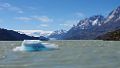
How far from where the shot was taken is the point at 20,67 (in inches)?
1438

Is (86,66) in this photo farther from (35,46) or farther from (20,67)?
(35,46)

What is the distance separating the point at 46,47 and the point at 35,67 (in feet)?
146

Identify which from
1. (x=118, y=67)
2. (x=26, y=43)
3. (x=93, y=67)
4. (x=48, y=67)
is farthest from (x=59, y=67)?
(x=26, y=43)

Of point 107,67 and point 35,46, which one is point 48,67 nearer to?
point 107,67

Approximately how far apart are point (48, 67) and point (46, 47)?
4499 cm

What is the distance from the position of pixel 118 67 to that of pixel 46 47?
155 feet

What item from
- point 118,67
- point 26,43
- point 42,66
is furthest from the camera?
point 26,43

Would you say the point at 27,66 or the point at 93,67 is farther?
the point at 27,66

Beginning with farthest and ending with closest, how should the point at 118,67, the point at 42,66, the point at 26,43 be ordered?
the point at 26,43, the point at 42,66, the point at 118,67

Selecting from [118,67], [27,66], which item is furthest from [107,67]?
[27,66]

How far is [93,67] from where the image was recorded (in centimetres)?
3512

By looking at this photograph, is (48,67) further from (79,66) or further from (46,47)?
(46,47)

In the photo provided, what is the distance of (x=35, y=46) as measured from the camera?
77.4 metres

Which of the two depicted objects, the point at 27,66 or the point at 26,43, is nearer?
the point at 27,66
